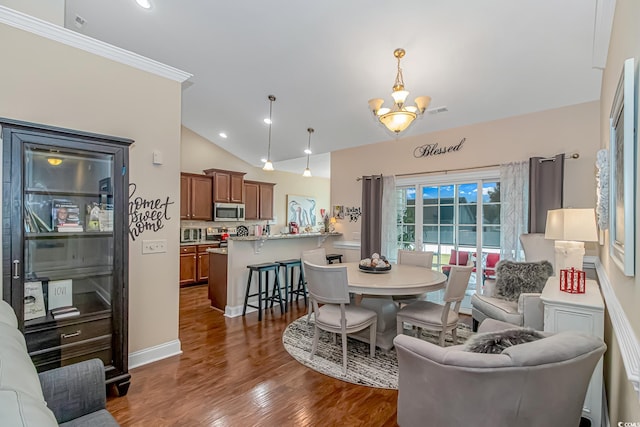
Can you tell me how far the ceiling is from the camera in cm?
287

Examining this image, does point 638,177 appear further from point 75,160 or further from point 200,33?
point 200,33

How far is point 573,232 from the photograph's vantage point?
97.1 inches

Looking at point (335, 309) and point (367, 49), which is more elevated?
point (367, 49)

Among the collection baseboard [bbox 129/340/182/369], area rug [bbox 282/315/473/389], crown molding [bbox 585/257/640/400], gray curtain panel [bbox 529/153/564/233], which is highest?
gray curtain panel [bbox 529/153/564/233]

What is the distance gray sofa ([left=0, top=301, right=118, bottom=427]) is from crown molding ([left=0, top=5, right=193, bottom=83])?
208cm

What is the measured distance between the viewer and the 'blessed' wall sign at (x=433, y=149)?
4.61 m

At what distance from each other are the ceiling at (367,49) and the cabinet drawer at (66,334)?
8.56 feet

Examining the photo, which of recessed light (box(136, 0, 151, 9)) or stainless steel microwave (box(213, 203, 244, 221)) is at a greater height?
recessed light (box(136, 0, 151, 9))

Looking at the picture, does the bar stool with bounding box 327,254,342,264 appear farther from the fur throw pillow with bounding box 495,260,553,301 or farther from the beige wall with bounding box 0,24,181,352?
the beige wall with bounding box 0,24,181,352

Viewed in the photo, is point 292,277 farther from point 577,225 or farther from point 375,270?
point 577,225

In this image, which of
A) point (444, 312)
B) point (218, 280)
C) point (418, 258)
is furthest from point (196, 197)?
point (444, 312)

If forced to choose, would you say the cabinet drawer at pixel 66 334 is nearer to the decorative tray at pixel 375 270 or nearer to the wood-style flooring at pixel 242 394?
the wood-style flooring at pixel 242 394

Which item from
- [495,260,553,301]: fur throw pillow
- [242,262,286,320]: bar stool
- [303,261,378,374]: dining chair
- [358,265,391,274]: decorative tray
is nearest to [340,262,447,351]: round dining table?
[358,265,391,274]: decorative tray

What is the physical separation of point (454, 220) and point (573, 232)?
2253mm
